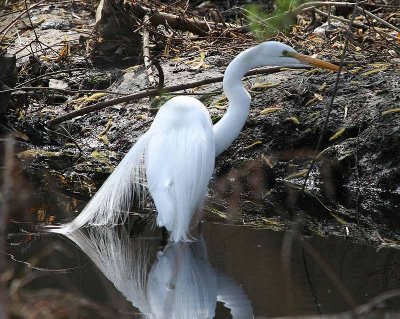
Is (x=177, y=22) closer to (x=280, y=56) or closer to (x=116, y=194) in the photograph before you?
(x=280, y=56)

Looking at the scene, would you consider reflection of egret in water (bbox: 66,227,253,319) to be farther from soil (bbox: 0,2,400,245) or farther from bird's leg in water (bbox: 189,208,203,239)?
soil (bbox: 0,2,400,245)

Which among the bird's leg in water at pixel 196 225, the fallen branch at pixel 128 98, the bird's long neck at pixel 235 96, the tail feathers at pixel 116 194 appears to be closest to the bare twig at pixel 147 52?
the fallen branch at pixel 128 98

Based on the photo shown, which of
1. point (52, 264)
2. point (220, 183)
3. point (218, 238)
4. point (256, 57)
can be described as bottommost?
point (220, 183)

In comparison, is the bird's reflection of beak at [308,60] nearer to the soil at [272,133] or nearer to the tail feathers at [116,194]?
the soil at [272,133]

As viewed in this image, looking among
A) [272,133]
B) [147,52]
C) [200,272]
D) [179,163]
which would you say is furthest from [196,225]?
→ [147,52]

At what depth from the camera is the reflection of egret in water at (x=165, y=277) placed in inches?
152

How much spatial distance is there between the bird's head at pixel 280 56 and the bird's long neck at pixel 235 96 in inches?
2.3

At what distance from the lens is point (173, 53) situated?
789 cm

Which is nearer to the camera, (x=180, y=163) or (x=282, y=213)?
(x=180, y=163)

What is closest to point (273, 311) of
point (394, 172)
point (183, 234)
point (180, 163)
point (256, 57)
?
point (183, 234)

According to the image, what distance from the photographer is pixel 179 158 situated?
4930mm

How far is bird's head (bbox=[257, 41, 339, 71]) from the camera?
18.3 ft

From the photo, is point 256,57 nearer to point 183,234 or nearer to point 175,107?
point 175,107

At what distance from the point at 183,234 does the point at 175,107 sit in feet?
3.23
